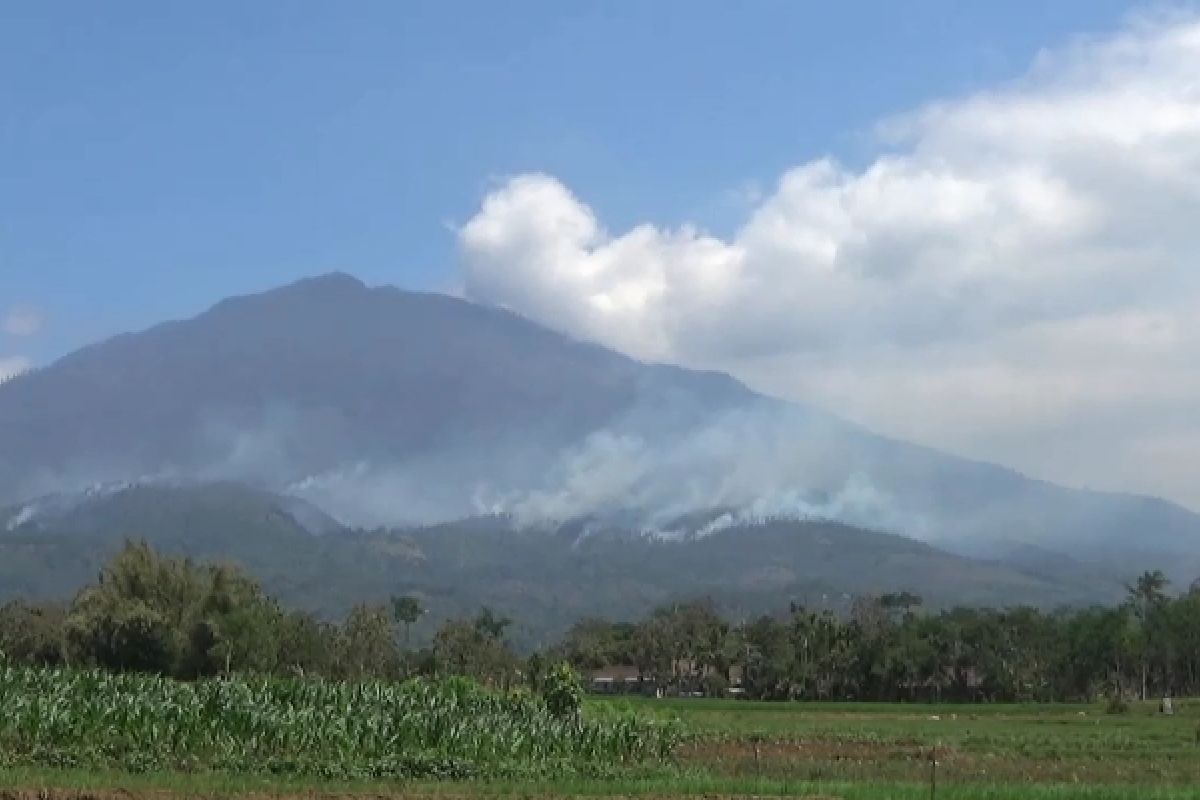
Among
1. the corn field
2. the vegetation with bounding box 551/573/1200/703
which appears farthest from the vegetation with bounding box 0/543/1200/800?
the vegetation with bounding box 551/573/1200/703

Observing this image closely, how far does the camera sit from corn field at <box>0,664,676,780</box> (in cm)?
2375

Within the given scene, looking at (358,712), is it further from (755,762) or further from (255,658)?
(255,658)

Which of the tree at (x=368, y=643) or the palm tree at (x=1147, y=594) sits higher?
the palm tree at (x=1147, y=594)

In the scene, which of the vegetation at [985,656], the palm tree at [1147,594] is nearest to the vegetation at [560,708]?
the vegetation at [985,656]

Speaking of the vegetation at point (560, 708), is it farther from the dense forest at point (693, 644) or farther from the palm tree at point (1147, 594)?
the palm tree at point (1147, 594)

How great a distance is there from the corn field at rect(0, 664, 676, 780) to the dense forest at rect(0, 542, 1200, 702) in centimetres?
2922

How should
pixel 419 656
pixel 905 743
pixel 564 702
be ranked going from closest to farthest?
pixel 564 702 → pixel 905 743 → pixel 419 656

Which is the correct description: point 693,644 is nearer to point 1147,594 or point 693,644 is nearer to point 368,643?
point 1147,594

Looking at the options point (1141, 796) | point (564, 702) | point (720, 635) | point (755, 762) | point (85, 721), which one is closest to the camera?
point (1141, 796)

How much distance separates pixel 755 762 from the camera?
29.3 m

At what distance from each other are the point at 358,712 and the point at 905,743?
17342 millimetres

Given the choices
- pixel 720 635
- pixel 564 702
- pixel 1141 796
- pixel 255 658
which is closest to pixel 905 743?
pixel 564 702

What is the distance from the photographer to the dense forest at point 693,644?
196 feet

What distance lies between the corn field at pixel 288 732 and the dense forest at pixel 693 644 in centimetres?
2922
